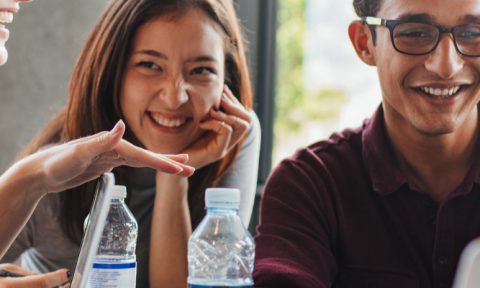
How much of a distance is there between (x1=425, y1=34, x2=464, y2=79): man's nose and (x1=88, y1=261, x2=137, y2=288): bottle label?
2.45 ft

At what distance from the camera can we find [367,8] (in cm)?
186

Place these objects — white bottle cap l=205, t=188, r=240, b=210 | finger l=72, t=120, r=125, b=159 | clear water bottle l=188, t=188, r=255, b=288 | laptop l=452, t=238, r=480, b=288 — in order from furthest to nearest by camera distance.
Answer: clear water bottle l=188, t=188, r=255, b=288
white bottle cap l=205, t=188, r=240, b=210
finger l=72, t=120, r=125, b=159
laptop l=452, t=238, r=480, b=288

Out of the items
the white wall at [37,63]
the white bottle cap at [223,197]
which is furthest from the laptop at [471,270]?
the white wall at [37,63]

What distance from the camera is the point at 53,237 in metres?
2.03

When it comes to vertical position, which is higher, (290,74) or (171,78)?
(290,74)

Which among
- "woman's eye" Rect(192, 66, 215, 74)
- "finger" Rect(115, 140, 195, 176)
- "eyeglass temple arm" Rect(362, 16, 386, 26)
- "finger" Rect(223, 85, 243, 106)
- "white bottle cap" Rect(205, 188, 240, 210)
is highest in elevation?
"eyeglass temple arm" Rect(362, 16, 386, 26)

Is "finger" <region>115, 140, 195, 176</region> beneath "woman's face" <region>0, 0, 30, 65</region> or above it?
beneath

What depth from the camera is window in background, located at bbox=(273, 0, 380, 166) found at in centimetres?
302

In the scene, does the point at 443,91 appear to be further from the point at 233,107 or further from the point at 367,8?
the point at 233,107

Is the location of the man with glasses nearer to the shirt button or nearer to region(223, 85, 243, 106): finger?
the shirt button

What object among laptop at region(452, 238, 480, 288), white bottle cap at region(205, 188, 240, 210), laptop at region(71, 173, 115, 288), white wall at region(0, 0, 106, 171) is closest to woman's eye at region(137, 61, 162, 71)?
white bottle cap at region(205, 188, 240, 210)

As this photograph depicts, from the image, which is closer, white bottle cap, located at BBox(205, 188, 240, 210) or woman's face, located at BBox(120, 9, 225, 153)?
white bottle cap, located at BBox(205, 188, 240, 210)

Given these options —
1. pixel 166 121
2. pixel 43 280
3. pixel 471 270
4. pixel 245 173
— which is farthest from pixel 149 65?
pixel 471 270

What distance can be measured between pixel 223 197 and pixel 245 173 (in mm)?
742
